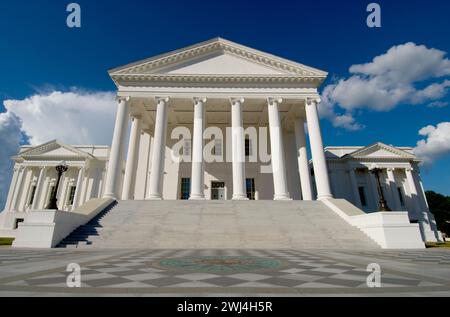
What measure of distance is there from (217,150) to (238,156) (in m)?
8.66

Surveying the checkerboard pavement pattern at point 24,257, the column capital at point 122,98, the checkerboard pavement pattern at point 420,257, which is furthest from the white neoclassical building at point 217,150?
the checkerboard pavement pattern at point 24,257

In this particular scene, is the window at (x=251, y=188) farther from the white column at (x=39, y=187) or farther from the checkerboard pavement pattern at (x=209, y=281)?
the white column at (x=39, y=187)

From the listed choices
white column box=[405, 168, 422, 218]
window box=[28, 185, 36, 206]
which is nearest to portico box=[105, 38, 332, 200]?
white column box=[405, 168, 422, 218]

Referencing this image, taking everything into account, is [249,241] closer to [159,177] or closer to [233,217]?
[233,217]

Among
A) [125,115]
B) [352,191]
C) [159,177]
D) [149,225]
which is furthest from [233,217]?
[352,191]

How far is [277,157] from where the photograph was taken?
Answer: 22.2m

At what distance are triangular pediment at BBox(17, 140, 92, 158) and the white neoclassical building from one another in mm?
168

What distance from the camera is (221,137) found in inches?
1200

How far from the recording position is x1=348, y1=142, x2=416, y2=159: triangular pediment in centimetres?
3781

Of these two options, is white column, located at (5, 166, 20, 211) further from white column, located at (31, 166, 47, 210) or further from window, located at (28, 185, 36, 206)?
white column, located at (31, 166, 47, 210)

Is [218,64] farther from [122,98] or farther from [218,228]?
[218,228]

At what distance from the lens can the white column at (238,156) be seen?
20.9 meters

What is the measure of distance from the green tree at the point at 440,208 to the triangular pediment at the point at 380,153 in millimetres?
44540

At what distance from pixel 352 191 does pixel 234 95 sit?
2644cm
